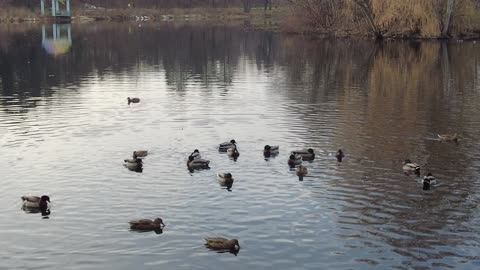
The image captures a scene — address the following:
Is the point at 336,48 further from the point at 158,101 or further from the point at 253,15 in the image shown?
the point at 253,15

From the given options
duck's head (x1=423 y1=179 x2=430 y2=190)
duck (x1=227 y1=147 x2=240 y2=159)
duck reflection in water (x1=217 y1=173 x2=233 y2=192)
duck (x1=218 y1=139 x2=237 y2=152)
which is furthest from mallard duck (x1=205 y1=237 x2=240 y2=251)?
duck (x1=218 y1=139 x2=237 y2=152)

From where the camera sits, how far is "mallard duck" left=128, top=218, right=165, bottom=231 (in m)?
19.0

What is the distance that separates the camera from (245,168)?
83.6 ft

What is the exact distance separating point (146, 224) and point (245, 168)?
7.18m

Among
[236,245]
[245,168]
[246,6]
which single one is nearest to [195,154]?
[245,168]

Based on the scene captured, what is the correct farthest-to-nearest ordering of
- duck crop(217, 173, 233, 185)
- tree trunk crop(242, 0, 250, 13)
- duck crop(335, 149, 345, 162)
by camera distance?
tree trunk crop(242, 0, 250, 13)
duck crop(335, 149, 345, 162)
duck crop(217, 173, 233, 185)

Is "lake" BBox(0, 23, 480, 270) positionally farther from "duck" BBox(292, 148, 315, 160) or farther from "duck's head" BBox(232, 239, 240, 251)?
"duck" BBox(292, 148, 315, 160)

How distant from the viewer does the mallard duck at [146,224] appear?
748 inches

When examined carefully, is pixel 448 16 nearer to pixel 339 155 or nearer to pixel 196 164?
pixel 339 155

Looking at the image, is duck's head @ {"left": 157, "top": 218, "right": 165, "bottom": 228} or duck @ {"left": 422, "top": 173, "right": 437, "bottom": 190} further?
duck @ {"left": 422, "top": 173, "right": 437, "bottom": 190}

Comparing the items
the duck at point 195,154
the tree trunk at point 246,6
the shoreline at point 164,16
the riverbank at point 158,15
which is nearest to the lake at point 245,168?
the duck at point 195,154

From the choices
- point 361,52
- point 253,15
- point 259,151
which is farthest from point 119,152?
point 253,15

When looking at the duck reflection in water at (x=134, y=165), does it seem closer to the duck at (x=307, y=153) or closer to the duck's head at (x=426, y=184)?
the duck at (x=307, y=153)

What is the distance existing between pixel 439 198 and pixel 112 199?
1066 centimetres
